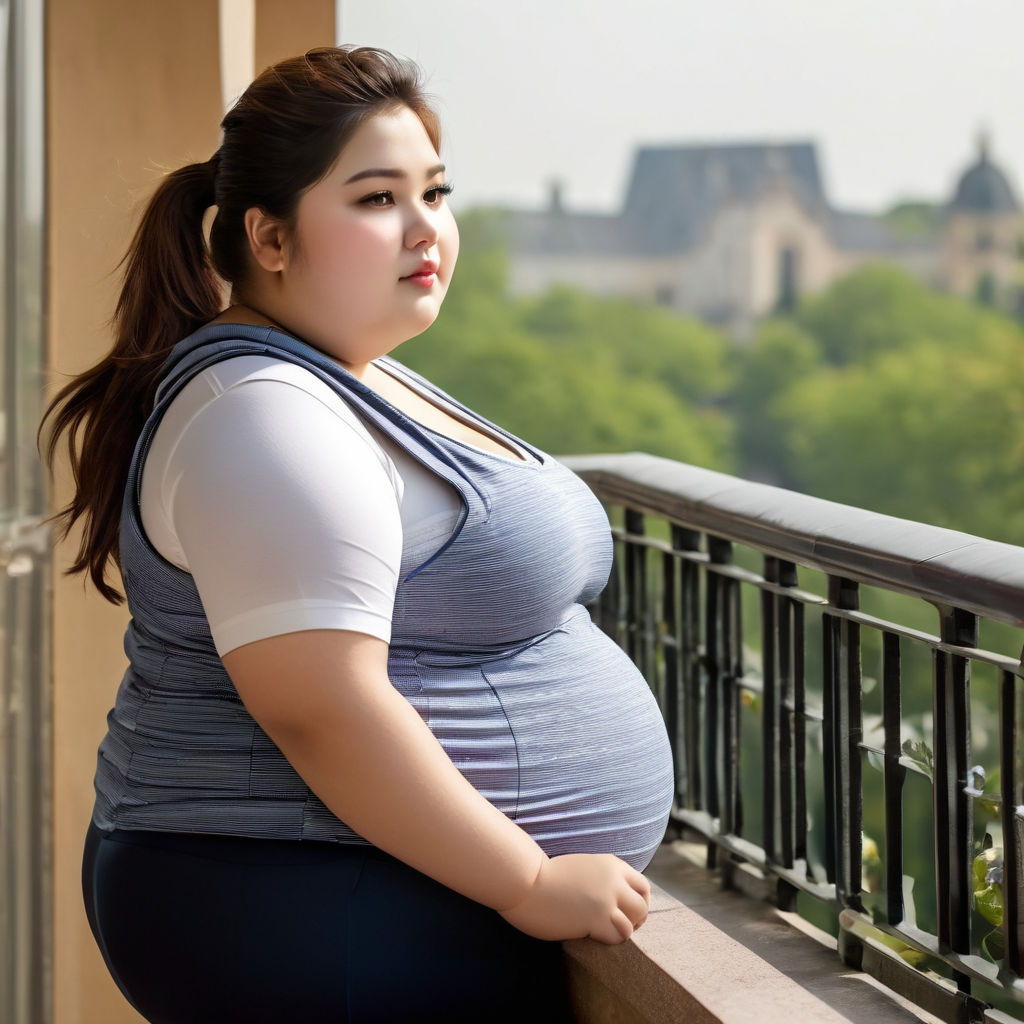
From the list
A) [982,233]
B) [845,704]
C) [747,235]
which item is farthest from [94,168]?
[747,235]

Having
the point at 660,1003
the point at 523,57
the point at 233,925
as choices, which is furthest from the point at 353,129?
the point at 523,57

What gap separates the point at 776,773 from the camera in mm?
2016

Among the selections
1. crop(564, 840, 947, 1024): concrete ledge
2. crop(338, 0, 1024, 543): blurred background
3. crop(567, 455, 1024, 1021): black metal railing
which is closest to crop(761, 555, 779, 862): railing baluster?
crop(567, 455, 1024, 1021): black metal railing

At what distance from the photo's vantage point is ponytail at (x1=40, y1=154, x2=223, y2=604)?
1.51 m

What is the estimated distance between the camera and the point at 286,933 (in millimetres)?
1374

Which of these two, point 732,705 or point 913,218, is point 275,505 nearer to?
point 732,705

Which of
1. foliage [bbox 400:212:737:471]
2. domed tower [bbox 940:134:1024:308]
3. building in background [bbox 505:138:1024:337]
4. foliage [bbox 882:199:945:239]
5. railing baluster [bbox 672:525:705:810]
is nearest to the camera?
railing baluster [bbox 672:525:705:810]

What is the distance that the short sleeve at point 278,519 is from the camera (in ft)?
4.00

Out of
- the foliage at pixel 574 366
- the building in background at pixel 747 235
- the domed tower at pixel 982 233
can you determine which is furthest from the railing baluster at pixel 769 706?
the domed tower at pixel 982 233

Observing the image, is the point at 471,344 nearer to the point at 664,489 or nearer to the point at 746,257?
the point at 746,257

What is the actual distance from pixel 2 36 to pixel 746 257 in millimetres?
55858

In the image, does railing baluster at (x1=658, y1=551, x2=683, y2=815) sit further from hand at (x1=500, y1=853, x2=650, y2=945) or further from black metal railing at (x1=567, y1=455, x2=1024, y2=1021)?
hand at (x1=500, y1=853, x2=650, y2=945)

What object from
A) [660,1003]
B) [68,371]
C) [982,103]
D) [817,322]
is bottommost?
[660,1003]

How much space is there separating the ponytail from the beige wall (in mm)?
1004
